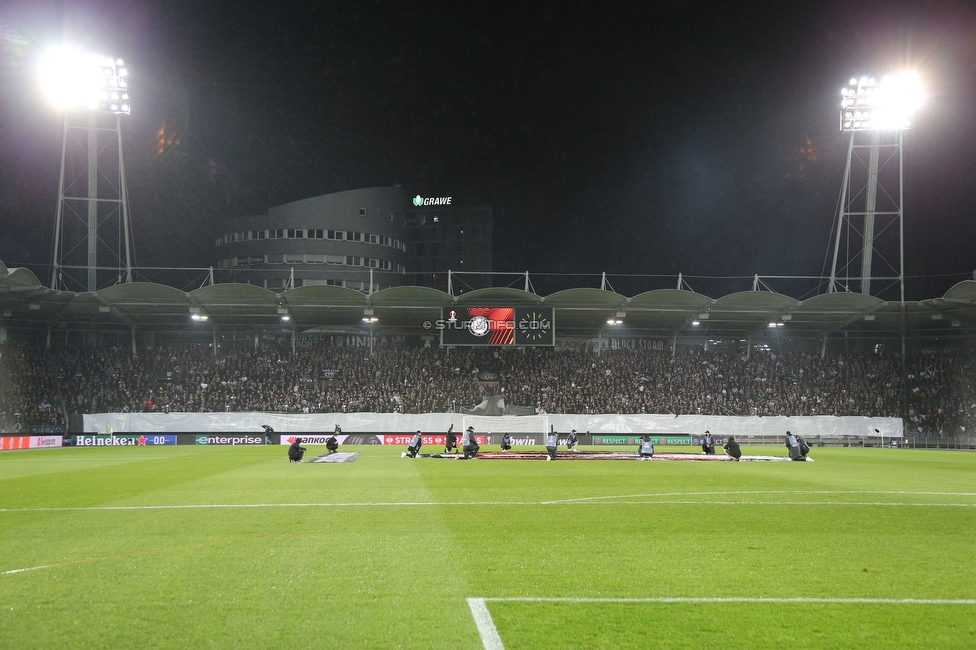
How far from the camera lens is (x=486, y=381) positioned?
2000 inches

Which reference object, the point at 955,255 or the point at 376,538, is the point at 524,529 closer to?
the point at 376,538

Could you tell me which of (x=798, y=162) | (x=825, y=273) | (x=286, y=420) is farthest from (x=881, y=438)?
(x=286, y=420)

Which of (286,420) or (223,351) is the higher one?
(223,351)

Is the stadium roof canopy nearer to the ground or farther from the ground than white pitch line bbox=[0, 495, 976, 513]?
farther from the ground

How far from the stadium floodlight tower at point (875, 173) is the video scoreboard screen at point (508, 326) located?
17.7 meters

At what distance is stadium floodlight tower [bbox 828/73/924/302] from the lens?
43.2 metres

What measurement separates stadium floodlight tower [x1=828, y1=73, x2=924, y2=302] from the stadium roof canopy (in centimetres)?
275

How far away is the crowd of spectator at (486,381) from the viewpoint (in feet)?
152

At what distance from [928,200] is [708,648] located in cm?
5072

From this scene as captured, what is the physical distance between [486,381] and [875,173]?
1118 inches

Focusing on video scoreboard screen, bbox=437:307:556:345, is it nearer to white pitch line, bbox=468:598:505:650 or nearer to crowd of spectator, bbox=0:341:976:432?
crowd of spectator, bbox=0:341:976:432

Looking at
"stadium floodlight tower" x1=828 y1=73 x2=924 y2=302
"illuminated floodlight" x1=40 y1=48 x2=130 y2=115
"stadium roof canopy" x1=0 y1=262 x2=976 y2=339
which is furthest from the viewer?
"stadium roof canopy" x1=0 y1=262 x2=976 y2=339

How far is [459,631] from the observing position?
5797 millimetres

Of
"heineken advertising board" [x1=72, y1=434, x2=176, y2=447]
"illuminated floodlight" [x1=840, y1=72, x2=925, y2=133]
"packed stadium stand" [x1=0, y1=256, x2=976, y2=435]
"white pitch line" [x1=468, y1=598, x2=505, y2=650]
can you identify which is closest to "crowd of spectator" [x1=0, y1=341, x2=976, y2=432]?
"packed stadium stand" [x1=0, y1=256, x2=976, y2=435]
